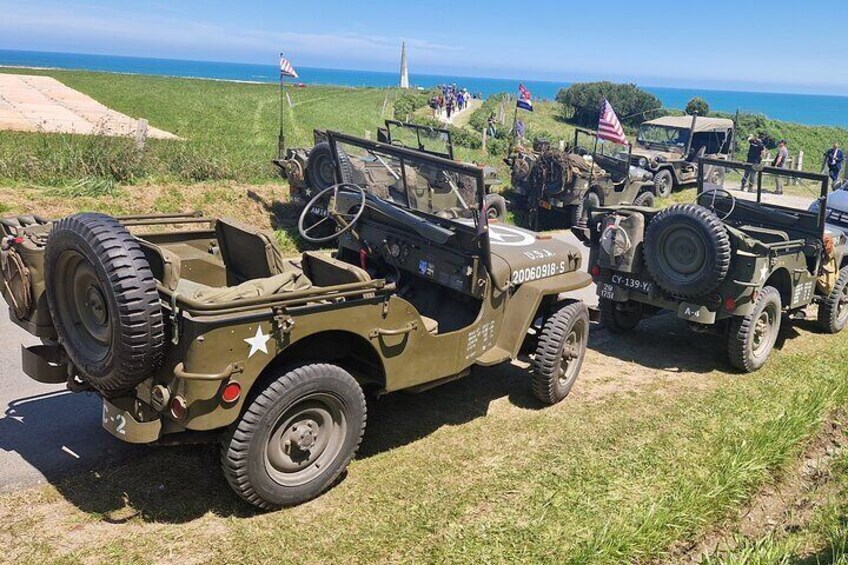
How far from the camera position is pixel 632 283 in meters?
7.27

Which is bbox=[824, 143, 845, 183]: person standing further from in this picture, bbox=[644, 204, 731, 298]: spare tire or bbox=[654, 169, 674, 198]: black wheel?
bbox=[644, 204, 731, 298]: spare tire

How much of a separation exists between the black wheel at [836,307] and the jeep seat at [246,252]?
21.4 feet

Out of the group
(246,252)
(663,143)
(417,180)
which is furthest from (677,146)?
(246,252)

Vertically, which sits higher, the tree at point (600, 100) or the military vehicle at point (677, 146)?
the tree at point (600, 100)

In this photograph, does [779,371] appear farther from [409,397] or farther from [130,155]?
[130,155]

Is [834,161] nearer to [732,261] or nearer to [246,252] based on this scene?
[732,261]

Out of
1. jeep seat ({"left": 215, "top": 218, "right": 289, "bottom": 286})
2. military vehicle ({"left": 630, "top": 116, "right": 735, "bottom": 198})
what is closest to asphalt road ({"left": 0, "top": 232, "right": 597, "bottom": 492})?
jeep seat ({"left": 215, "top": 218, "right": 289, "bottom": 286})

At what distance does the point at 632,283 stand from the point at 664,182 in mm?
12212

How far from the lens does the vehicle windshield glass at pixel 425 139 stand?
11508 mm

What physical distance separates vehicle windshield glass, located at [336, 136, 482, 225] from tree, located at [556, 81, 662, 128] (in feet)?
127

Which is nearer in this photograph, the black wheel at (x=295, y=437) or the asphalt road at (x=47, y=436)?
the black wheel at (x=295, y=437)

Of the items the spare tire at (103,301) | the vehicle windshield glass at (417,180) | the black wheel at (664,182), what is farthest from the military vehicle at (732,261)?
the black wheel at (664,182)

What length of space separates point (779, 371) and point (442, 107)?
1315 inches

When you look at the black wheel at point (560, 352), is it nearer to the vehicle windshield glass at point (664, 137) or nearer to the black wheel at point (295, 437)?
the black wheel at point (295, 437)
